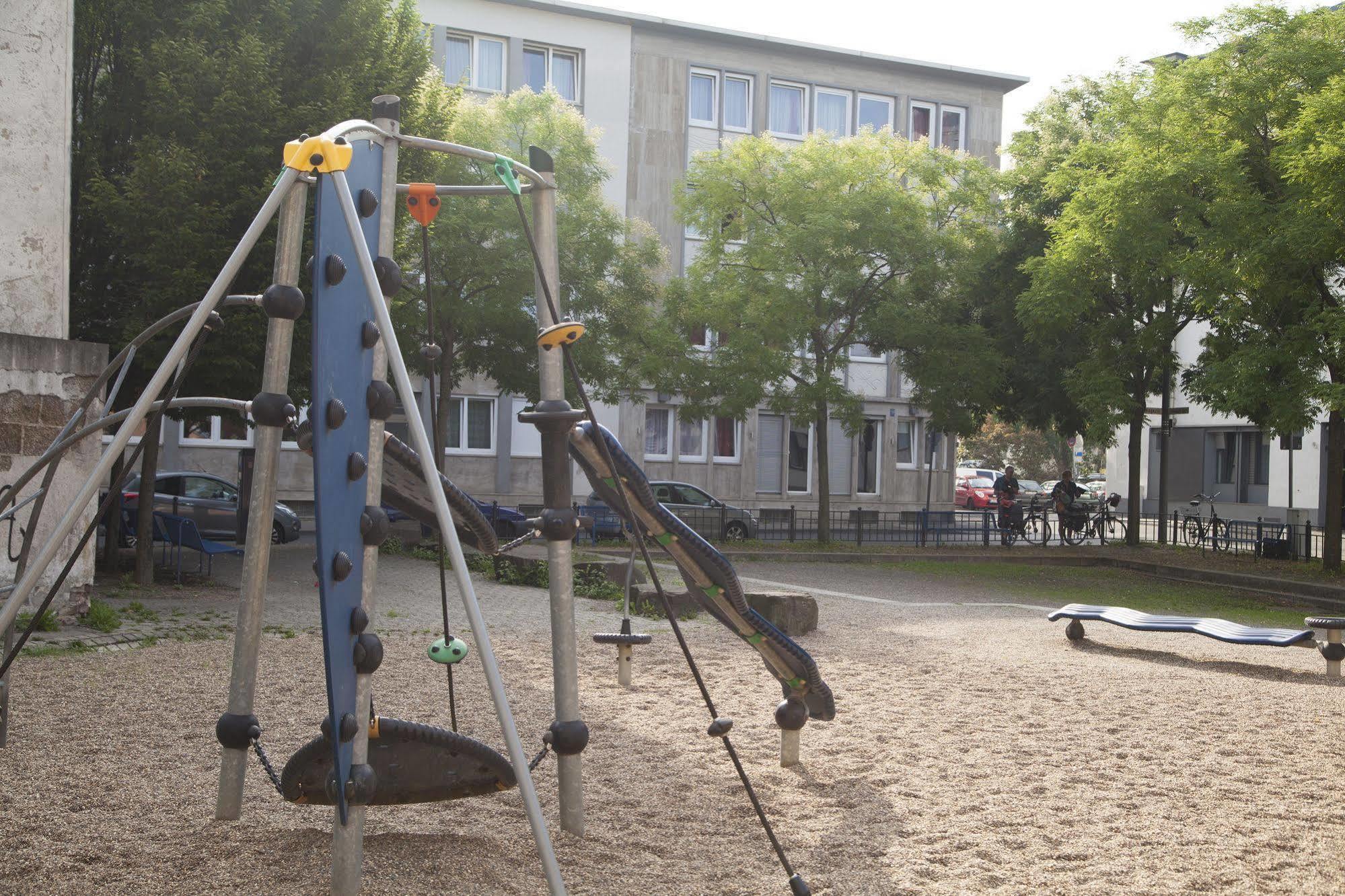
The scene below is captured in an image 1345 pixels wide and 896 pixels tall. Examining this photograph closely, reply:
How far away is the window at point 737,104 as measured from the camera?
119 ft

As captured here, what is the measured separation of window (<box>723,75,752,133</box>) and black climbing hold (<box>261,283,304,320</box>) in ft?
112

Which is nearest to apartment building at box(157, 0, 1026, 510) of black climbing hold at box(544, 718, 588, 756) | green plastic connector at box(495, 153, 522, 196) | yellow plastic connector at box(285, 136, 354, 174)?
black climbing hold at box(544, 718, 588, 756)

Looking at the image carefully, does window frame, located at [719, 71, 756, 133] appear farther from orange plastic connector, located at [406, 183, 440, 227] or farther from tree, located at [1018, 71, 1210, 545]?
orange plastic connector, located at [406, 183, 440, 227]

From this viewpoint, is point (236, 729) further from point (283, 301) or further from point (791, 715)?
point (791, 715)

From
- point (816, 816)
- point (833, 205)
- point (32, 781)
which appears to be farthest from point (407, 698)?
point (833, 205)

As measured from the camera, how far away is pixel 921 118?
127 feet

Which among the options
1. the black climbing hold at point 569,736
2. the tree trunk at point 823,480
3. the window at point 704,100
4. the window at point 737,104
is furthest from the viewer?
the window at point 737,104

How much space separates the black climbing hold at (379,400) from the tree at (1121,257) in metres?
16.0

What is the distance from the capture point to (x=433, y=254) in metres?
21.0

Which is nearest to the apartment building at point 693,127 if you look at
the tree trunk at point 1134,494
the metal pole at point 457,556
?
the tree trunk at point 1134,494

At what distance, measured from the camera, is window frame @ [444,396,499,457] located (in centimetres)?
3412

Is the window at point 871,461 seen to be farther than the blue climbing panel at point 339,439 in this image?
Yes

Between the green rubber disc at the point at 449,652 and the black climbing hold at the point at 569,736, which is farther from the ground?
the green rubber disc at the point at 449,652

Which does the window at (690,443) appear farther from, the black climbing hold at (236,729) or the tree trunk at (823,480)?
the black climbing hold at (236,729)
